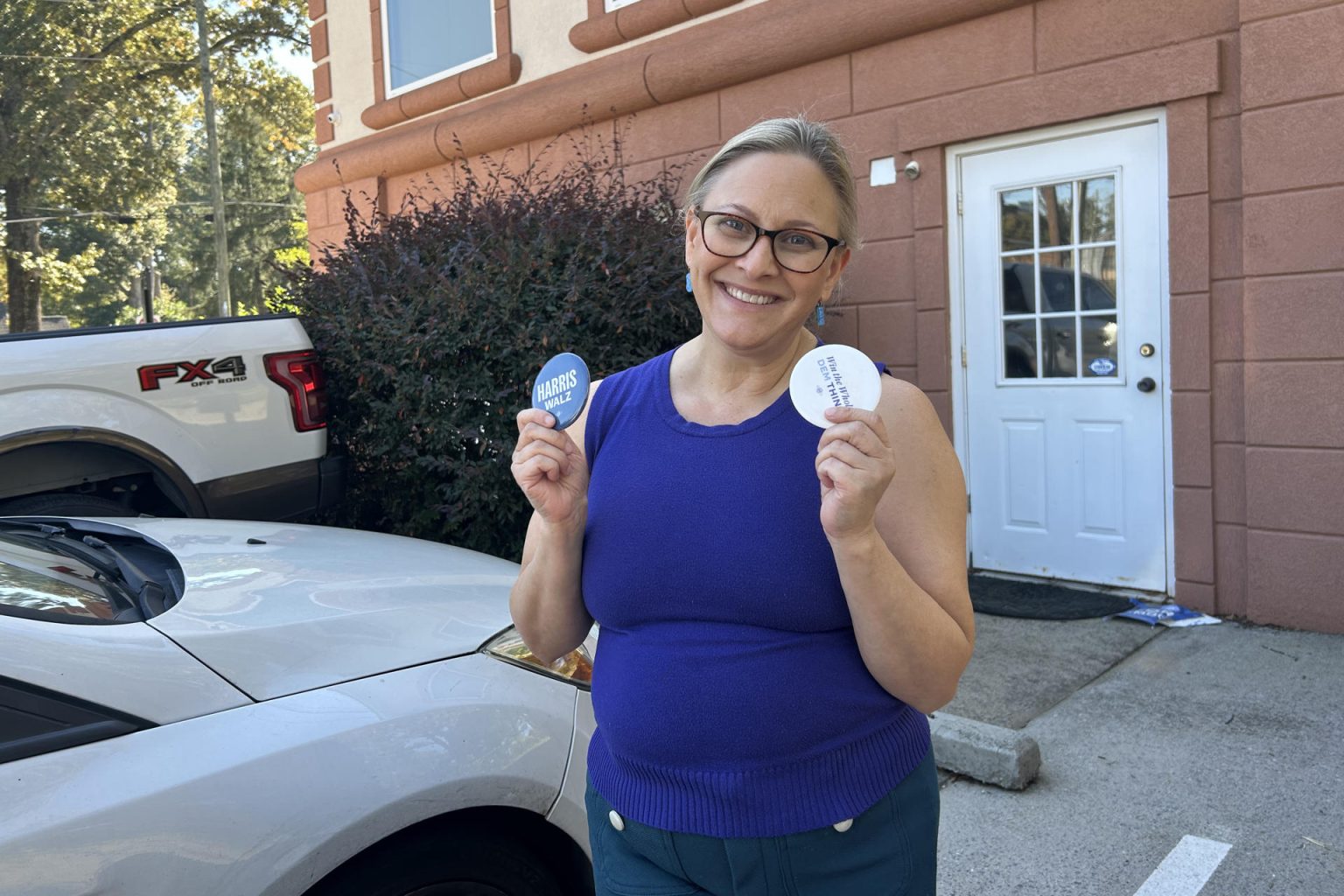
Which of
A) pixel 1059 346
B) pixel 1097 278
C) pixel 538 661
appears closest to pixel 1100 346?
pixel 1059 346

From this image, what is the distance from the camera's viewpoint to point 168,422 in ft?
15.2

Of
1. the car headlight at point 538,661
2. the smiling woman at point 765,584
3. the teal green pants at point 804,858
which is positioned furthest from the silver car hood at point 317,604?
the teal green pants at point 804,858

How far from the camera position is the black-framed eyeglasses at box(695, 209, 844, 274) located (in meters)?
1.59

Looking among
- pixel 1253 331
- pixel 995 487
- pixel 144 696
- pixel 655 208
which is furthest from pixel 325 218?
pixel 144 696

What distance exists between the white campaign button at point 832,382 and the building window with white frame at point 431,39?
26.7 feet

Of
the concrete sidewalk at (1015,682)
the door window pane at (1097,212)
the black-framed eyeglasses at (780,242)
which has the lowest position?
the concrete sidewalk at (1015,682)

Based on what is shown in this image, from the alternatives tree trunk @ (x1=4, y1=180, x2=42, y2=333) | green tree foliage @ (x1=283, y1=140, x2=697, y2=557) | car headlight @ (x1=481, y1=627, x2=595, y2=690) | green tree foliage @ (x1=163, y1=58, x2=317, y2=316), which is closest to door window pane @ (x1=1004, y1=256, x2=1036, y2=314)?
green tree foliage @ (x1=283, y1=140, x2=697, y2=557)

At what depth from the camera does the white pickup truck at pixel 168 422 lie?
14.0 ft

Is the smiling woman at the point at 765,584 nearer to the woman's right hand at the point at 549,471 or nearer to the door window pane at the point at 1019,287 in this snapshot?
the woman's right hand at the point at 549,471

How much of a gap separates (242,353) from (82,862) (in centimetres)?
363

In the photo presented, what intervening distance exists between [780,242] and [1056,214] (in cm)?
472

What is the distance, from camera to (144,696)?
5.87 ft

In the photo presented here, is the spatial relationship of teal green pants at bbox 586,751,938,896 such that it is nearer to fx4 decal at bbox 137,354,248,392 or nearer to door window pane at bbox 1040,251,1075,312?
fx4 decal at bbox 137,354,248,392

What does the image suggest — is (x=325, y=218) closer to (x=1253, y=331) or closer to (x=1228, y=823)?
(x=1253, y=331)
